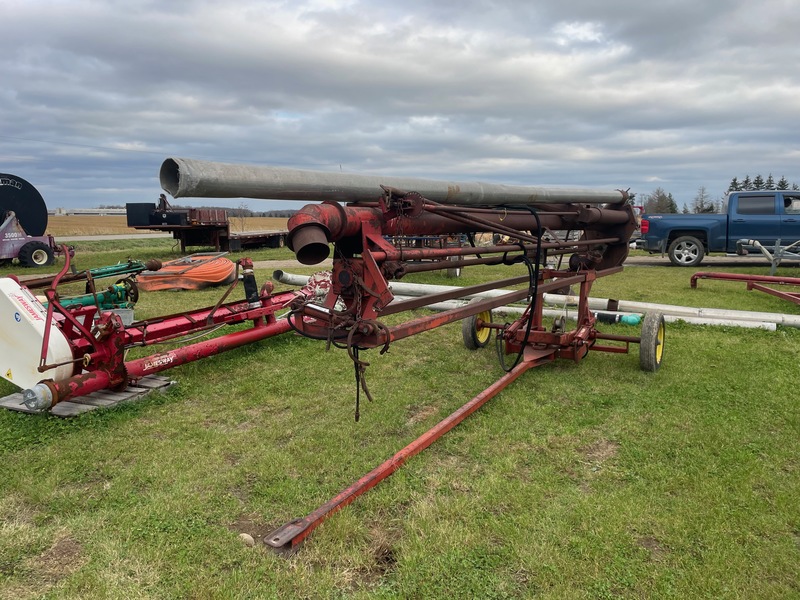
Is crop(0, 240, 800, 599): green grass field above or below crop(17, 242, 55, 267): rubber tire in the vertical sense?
below

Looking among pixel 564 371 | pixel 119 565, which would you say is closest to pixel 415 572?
pixel 119 565

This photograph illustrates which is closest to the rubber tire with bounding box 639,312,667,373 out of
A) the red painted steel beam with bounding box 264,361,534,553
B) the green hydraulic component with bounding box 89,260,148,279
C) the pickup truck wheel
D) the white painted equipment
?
the red painted steel beam with bounding box 264,361,534,553

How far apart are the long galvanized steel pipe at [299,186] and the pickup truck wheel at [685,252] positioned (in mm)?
12536

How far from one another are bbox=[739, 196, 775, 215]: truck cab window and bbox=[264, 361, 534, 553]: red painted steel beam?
43.5 feet

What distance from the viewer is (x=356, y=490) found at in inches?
130

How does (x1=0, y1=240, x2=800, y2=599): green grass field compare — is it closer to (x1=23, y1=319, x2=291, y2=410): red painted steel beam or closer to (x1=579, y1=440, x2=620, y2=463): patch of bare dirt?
(x1=579, y1=440, x2=620, y2=463): patch of bare dirt

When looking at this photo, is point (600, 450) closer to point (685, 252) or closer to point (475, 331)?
point (475, 331)

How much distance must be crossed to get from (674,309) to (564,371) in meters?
3.47

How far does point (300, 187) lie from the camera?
9.75 feet

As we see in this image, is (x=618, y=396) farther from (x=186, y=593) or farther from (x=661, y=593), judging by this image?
(x=186, y=593)

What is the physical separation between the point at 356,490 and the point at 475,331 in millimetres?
3732

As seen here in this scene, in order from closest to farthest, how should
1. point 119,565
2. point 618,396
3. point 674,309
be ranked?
point 119,565 → point 618,396 → point 674,309

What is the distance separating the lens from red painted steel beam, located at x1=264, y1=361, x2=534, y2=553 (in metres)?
2.90

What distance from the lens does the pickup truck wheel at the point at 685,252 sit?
1516cm
